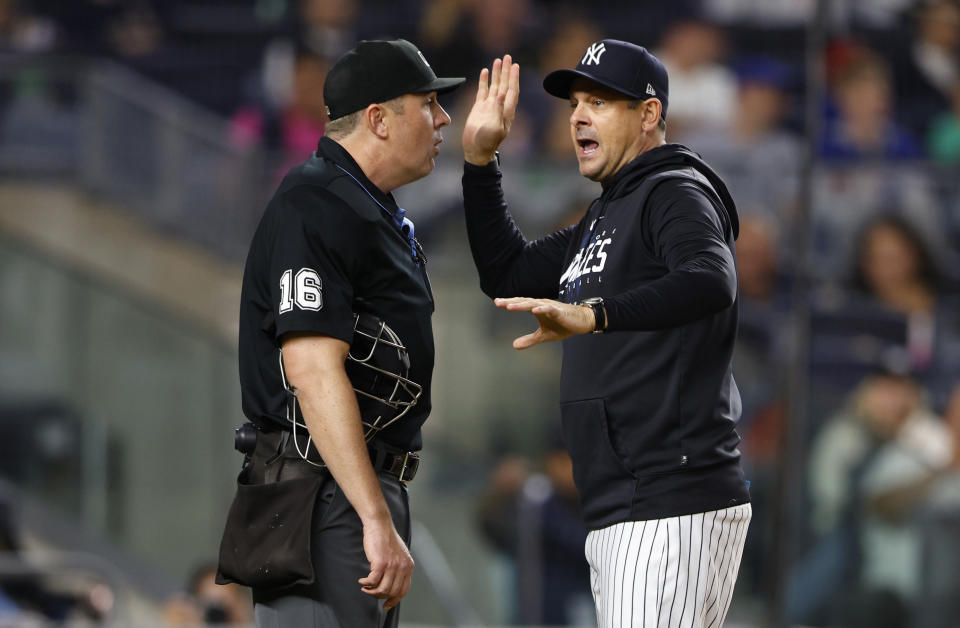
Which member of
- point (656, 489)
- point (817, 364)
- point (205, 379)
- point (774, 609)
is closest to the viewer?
point (656, 489)

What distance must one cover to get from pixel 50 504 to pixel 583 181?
3357 millimetres

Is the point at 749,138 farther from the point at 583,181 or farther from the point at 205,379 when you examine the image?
the point at 205,379

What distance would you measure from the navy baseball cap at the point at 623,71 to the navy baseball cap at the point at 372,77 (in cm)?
29

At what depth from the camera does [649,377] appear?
2.46m

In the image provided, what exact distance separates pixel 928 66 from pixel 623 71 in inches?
241

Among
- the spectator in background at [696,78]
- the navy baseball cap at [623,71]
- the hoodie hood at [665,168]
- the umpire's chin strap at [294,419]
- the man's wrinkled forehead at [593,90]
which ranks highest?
the spectator in background at [696,78]

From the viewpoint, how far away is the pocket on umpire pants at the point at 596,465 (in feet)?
8.15

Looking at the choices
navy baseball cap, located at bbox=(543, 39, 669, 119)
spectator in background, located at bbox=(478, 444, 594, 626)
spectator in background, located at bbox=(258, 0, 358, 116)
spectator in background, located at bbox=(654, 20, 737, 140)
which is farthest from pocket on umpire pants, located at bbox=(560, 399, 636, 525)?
spectator in background, located at bbox=(258, 0, 358, 116)

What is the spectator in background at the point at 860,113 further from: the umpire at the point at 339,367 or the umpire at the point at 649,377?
the umpire at the point at 339,367

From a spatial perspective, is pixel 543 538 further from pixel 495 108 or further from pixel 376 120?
pixel 376 120

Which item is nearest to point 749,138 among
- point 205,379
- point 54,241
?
point 205,379

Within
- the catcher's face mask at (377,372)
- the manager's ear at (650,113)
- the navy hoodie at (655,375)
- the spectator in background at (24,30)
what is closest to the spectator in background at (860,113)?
the spectator in background at (24,30)

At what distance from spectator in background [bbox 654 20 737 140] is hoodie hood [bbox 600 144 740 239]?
208 inches

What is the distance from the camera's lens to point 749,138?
309 inches
